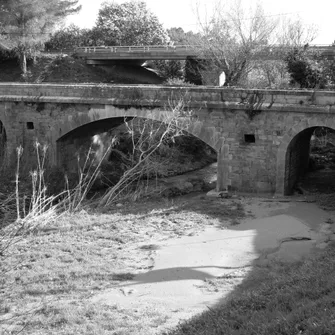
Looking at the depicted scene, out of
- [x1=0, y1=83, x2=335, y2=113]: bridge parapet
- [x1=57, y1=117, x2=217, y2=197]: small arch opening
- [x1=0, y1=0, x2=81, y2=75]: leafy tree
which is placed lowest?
[x1=57, y1=117, x2=217, y2=197]: small arch opening

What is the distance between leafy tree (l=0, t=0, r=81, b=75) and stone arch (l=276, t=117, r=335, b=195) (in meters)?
23.7

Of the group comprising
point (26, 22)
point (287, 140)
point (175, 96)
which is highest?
point (26, 22)

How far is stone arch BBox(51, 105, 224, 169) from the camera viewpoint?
17.2m

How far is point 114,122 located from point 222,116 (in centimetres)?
549

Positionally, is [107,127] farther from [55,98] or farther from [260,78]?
[260,78]

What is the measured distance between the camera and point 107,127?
21.9 metres

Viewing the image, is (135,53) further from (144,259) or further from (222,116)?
(144,259)

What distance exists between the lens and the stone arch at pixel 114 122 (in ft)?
56.6

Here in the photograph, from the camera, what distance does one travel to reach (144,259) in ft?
37.8

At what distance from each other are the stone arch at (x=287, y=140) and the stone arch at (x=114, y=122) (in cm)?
204

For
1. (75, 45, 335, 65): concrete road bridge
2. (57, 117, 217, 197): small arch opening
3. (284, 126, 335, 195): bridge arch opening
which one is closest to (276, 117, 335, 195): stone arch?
(284, 126, 335, 195): bridge arch opening

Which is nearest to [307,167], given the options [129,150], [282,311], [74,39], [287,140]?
[287,140]

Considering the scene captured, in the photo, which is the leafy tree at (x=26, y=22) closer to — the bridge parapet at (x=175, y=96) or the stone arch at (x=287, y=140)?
the bridge parapet at (x=175, y=96)

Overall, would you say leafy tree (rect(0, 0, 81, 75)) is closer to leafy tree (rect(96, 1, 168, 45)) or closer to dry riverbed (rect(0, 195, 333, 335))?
leafy tree (rect(96, 1, 168, 45))
